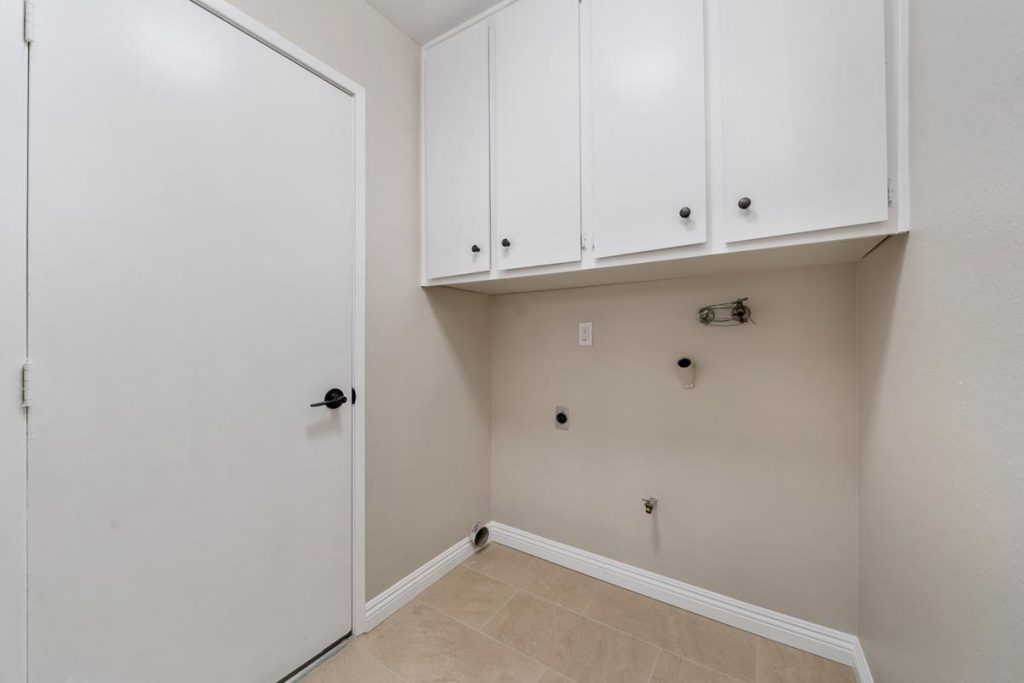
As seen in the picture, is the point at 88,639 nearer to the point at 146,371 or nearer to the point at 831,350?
the point at 146,371

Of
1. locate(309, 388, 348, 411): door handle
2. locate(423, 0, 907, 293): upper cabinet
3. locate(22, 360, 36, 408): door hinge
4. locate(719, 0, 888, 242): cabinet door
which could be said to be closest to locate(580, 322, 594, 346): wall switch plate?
locate(423, 0, 907, 293): upper cabinet

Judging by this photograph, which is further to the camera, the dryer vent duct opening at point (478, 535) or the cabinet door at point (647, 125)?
the dryer vent duct opening at point (478, 535)

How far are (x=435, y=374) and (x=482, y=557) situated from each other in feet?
3.51

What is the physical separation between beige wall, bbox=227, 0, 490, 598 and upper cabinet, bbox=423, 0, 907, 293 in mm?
117

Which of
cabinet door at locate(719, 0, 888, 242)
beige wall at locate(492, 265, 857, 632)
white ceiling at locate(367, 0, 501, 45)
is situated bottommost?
beige wall at locate(492, 265, 857, 632)

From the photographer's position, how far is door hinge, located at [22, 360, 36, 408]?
2.76 feet

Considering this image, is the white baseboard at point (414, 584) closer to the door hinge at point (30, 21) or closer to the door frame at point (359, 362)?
the door frame at point (359, 362)

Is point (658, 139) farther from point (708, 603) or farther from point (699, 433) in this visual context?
point (708, 603)

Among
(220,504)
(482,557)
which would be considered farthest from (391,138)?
(482,557)

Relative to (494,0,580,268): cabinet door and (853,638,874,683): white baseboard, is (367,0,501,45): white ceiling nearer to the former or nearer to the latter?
(494,0,580,268): cabinet door

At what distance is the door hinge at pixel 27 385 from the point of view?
2.76ft

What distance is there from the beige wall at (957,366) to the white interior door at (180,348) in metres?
1.70

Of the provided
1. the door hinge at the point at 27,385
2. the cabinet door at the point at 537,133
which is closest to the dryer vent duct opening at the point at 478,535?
the cabinet door at the point at 537,133

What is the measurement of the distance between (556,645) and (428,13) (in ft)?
8.76
